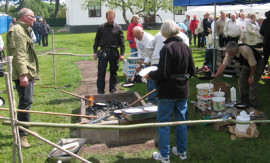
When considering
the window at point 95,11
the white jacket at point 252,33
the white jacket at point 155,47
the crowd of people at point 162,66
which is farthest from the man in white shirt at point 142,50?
the window at point 95,11

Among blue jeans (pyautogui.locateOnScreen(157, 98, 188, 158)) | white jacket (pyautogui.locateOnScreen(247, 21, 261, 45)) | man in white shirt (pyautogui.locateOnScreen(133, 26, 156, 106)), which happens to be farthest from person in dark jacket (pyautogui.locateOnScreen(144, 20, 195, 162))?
white jacket (pyautogui.locateOnScreen(247, 21, 261, 45))

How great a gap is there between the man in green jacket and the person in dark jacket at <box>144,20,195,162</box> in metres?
1.94

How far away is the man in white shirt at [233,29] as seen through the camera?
10617 millimetres

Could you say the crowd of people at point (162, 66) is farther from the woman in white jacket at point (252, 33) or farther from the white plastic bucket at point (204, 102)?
the woman in white jacket at point (252, 33)

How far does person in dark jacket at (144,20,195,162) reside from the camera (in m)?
3.57

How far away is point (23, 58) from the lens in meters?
4.27

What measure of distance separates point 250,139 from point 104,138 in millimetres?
2418

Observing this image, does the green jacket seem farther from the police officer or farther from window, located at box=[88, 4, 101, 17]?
window, located at box=[88, 4, 101, 17]

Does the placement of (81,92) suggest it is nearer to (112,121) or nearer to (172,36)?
(112,121)

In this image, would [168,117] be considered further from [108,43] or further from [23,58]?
[108,43]

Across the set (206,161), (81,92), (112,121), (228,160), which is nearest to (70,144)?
(112,121)

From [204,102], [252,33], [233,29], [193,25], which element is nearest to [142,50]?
[204,102]

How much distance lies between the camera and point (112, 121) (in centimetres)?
467

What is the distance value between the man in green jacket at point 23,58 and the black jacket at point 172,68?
200cm
